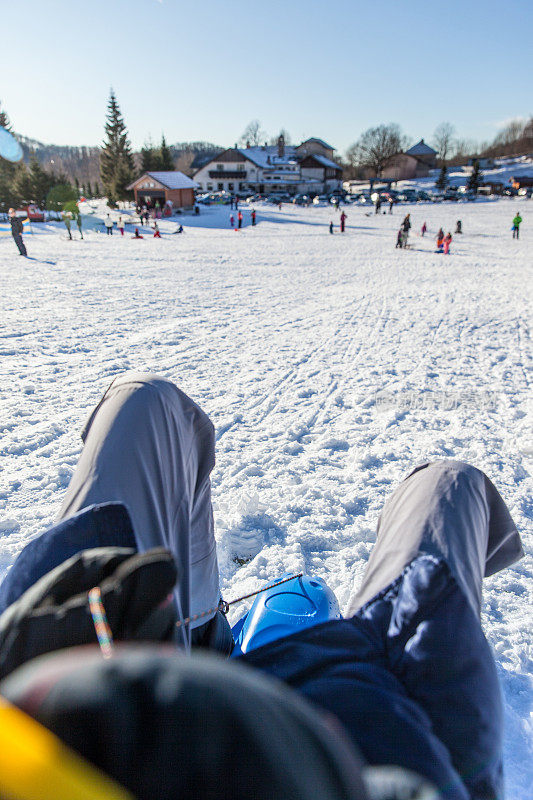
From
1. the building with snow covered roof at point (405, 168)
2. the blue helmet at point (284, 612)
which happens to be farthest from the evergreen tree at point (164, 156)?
the blue helmet at point (284, 612)

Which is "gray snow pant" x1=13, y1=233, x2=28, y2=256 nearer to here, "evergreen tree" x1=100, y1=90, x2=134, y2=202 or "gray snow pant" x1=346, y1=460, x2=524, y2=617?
"gray snow pant" x1=346, y1=460, x2=524, y2=617

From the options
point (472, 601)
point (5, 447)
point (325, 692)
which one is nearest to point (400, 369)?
point (5, 447)

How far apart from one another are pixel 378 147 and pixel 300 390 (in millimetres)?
104206

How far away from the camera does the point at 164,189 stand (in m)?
40.5

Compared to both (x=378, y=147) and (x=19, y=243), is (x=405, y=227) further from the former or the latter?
(x=378, y=147)

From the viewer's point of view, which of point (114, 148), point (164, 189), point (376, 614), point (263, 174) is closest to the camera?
point (376, 614)

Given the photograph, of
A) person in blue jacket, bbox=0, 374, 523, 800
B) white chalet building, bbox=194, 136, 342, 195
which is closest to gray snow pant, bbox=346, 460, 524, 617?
person in blue jacket, bbox=0, 374, 523, 800

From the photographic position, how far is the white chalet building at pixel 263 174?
73000mm

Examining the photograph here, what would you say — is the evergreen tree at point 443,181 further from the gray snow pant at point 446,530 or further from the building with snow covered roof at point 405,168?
the gray snow pant at point 446,530

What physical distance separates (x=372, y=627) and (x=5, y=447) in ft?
14.6

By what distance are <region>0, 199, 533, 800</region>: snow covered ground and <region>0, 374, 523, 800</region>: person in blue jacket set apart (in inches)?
53.7

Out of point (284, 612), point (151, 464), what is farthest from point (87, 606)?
point (284, 612)

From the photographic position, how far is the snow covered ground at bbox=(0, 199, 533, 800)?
329cm

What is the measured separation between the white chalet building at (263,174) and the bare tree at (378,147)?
699 inches
